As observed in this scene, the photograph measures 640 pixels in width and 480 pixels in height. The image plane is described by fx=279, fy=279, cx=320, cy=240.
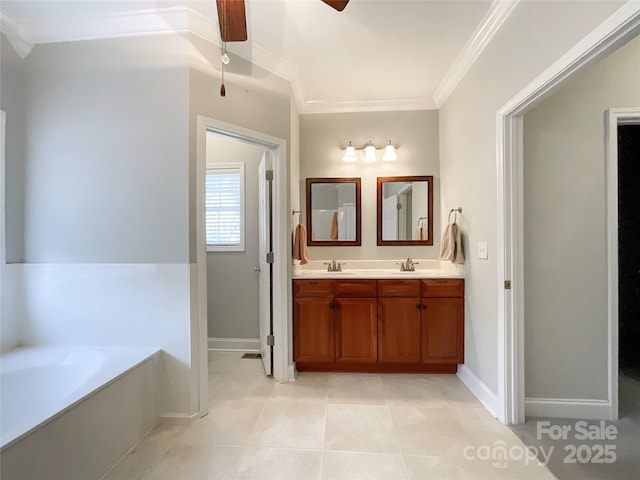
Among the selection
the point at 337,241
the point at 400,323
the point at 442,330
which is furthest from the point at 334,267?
the point at 442,330

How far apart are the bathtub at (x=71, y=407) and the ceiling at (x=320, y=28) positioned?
2.09 m

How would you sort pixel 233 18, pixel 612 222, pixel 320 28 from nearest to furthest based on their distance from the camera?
pixel 233 18 < pixel 612 222 < pixel 320 28

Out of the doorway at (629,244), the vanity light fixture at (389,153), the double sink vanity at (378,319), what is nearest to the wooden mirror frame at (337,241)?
the vanity light fixture at (389,153)

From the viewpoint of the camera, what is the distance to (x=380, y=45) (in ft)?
6.77

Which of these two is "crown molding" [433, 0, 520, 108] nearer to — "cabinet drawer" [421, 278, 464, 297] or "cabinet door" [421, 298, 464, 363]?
"cabinet drawer" [421, 278, 464, 297]

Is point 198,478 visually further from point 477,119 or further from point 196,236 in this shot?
point 477,119

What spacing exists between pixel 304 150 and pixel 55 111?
6.50ft

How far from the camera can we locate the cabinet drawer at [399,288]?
2.42 meters

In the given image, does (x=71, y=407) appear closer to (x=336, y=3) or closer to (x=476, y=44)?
(x=336, y=3)

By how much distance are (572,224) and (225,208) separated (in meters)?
3.00

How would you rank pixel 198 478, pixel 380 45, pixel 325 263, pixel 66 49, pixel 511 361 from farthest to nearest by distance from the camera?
pixel 325 263
pixel 380 45
pixel 66 49
pixel 511 361
pixel 198 478

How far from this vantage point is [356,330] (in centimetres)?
243

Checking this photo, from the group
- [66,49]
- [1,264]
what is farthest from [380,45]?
[1,264]

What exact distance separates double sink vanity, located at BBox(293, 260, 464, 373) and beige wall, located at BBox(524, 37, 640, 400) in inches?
25.6
